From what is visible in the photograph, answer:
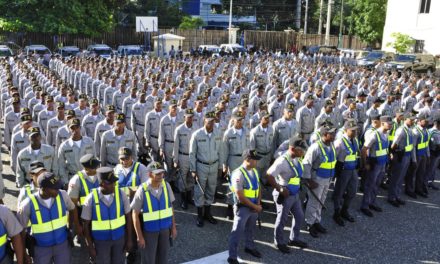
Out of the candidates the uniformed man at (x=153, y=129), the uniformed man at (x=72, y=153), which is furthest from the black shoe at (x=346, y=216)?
the uniformed man at (x=72, y=153)

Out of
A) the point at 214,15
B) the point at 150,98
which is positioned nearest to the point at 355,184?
the point at 150,98

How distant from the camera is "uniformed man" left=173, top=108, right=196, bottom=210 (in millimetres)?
7805

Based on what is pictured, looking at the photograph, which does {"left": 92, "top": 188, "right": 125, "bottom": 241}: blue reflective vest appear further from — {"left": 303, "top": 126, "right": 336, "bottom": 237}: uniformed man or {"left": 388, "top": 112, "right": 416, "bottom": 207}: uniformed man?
{"left": 388, "top": 112, "right": 416, "bottom": 207}: uniformed man

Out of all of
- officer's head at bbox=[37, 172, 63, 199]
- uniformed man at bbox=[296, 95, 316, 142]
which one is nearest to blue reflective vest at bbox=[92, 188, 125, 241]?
officer's head at bbox=[37, 172, 63, 199]

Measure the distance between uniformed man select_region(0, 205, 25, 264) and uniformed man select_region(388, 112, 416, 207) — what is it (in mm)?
6855

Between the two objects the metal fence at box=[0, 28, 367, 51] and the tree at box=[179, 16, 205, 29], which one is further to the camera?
the tree at box=[179, 16, 205, 29]

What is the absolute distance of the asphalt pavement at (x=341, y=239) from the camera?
6320 millimetres

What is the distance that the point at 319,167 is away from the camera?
A: 683 cm

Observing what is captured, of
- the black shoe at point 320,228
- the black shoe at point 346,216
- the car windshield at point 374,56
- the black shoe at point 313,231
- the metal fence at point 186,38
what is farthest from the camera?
the metal fence at point 186,38

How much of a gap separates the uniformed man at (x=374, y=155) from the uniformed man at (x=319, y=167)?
121 cm

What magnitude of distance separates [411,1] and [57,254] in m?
40.2

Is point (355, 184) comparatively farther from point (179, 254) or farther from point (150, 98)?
point (150, 98)

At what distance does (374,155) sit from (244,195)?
3274mm

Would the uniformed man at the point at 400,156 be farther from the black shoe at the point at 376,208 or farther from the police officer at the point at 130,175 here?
the police officer at the point at 130,175
